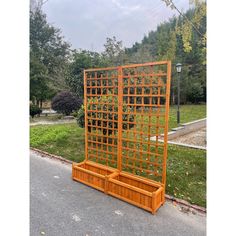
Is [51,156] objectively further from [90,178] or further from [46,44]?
[46,44]

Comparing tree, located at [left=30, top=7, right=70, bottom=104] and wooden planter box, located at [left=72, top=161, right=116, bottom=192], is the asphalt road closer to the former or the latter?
wooden planter box, located at [left=72, top=161, right=116, bottom=192]

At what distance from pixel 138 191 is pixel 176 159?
1.69 meters

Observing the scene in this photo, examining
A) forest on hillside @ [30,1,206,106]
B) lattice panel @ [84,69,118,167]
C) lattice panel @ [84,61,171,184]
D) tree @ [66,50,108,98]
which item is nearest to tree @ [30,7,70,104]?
forest on hillside @ [30,1,206,106]

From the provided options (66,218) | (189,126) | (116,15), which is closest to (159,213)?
(66,218)

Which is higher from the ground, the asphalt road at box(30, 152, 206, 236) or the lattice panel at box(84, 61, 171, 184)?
the lattice panel at box(84, 61, 171, 184)

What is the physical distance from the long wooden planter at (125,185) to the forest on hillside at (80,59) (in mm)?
6697

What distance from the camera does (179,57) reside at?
14773 mm

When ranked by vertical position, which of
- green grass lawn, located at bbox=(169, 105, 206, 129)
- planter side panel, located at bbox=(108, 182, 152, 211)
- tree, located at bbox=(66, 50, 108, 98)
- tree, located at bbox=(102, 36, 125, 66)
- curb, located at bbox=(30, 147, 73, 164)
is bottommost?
planter side panel, located at bbox=(108, 182, 152, 211)

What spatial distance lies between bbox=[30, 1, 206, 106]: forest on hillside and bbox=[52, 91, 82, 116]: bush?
2.86 feet

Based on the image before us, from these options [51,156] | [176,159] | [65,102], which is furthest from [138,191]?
[65,102]

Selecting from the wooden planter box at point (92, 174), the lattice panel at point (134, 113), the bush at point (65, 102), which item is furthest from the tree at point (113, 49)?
the wooden planter box at point (92, 174)

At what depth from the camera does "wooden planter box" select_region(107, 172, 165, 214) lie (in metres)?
2.11
